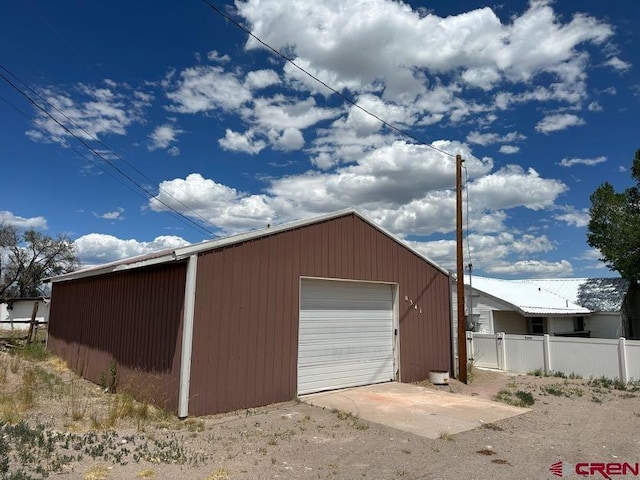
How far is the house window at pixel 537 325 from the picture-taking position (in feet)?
79.3

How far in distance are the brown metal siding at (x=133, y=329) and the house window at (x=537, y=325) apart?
20.2 m

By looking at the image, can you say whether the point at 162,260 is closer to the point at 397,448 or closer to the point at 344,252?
the point at 344,252

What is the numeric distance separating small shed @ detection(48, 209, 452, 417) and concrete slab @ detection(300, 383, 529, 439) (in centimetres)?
60

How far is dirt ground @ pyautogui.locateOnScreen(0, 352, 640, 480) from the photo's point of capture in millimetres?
5457

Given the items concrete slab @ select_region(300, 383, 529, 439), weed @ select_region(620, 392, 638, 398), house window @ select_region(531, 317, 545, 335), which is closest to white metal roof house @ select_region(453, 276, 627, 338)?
house window @ select_region(531, 317, 545, 335)

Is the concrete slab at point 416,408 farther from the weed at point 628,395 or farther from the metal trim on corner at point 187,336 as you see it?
the weed at point 628,395

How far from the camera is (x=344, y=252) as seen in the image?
11.2 metres

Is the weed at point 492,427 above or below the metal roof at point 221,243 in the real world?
below

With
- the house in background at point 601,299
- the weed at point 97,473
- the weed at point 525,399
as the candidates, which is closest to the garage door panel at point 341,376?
the weed at point 525,399

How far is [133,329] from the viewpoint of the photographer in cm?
1013

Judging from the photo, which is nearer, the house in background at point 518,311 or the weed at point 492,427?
the weed at point 492,427

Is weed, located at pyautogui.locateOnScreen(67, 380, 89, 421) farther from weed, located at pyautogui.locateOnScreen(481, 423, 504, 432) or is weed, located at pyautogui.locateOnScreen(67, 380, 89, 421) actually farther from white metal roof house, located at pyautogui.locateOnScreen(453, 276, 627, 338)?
white metal roof house, located at pyautogui.locateOnScreen(453, 276, 627, 338)

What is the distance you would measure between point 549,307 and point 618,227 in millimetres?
7559

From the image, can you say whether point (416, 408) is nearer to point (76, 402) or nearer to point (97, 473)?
point (97, 473)
